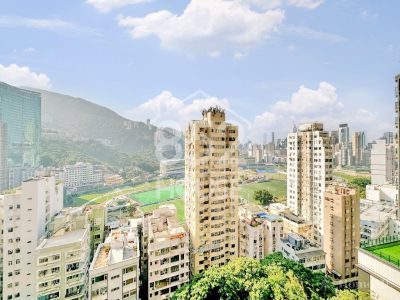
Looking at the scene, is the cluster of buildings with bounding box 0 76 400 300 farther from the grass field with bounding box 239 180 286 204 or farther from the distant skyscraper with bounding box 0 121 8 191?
the distant skyscraper with bounding box 0 121 8 191

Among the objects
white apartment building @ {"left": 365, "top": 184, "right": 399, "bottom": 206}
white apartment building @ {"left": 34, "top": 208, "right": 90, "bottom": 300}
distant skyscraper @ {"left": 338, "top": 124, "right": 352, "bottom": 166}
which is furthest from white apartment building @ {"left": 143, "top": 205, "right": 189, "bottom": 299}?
distant skyscraper @ {"left": 338, "top": 124, "right": 352, "bottom": 166}

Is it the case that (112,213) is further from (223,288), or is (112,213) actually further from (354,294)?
(354,294)

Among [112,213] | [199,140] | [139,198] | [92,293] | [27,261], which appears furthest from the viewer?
[139,198]

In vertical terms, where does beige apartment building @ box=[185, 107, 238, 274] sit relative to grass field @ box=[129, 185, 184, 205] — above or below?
above

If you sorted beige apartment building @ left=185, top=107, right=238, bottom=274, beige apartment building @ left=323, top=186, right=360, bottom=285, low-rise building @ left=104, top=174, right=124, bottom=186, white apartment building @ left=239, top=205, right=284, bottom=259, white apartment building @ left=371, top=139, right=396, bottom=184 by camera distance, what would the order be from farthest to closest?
low-rise building @ left=104, top=174, right=124, bottom=186, white apartment building @ left=371, top=139, right=396, bottom=184, white apartment building @ left=239, top=205, right=284, bottom=259, beige apartment building @ left=323, top=186, right=360, bottom=285, beige apartment building @ left=185, top=107, right=238, bottom=274

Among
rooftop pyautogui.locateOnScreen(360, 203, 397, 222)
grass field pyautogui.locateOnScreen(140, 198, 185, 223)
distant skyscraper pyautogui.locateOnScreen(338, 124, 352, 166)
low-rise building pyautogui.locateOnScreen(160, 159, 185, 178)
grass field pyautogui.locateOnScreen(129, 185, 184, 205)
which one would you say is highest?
distant skyscraper pyautogui.locateOnScreen(338, 124, 352, 166)

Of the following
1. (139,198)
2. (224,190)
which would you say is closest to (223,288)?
(224,190)
